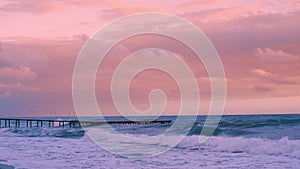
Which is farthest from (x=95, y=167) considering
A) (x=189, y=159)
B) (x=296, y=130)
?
(x=296, y=130)

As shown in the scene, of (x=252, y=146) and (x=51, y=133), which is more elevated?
(x=51, y=133)

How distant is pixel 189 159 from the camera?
64.6 feet

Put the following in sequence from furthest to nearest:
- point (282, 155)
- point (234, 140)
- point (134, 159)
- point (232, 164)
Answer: point (234, 140), point (282, 155), point (134, 159), point (232, 164)

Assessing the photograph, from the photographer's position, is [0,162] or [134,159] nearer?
[0,162]

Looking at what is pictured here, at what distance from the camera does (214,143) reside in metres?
28.5

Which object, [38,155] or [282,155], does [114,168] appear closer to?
[38,155]

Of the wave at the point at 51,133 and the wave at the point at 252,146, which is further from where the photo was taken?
the wave at the point at 51,133

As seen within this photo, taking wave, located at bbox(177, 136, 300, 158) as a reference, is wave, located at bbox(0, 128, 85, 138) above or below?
above

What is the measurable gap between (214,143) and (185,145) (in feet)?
6.03

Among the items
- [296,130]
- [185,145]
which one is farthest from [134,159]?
[296,130]

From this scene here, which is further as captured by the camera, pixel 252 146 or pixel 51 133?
pixel 51 133

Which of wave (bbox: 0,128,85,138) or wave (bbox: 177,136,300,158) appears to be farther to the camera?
wave (bbox: 0,128,85,138)

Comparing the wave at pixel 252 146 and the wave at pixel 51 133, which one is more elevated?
the wave at pixel 51 133

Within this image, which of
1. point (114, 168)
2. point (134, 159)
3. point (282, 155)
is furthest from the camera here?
point (282, 155)
